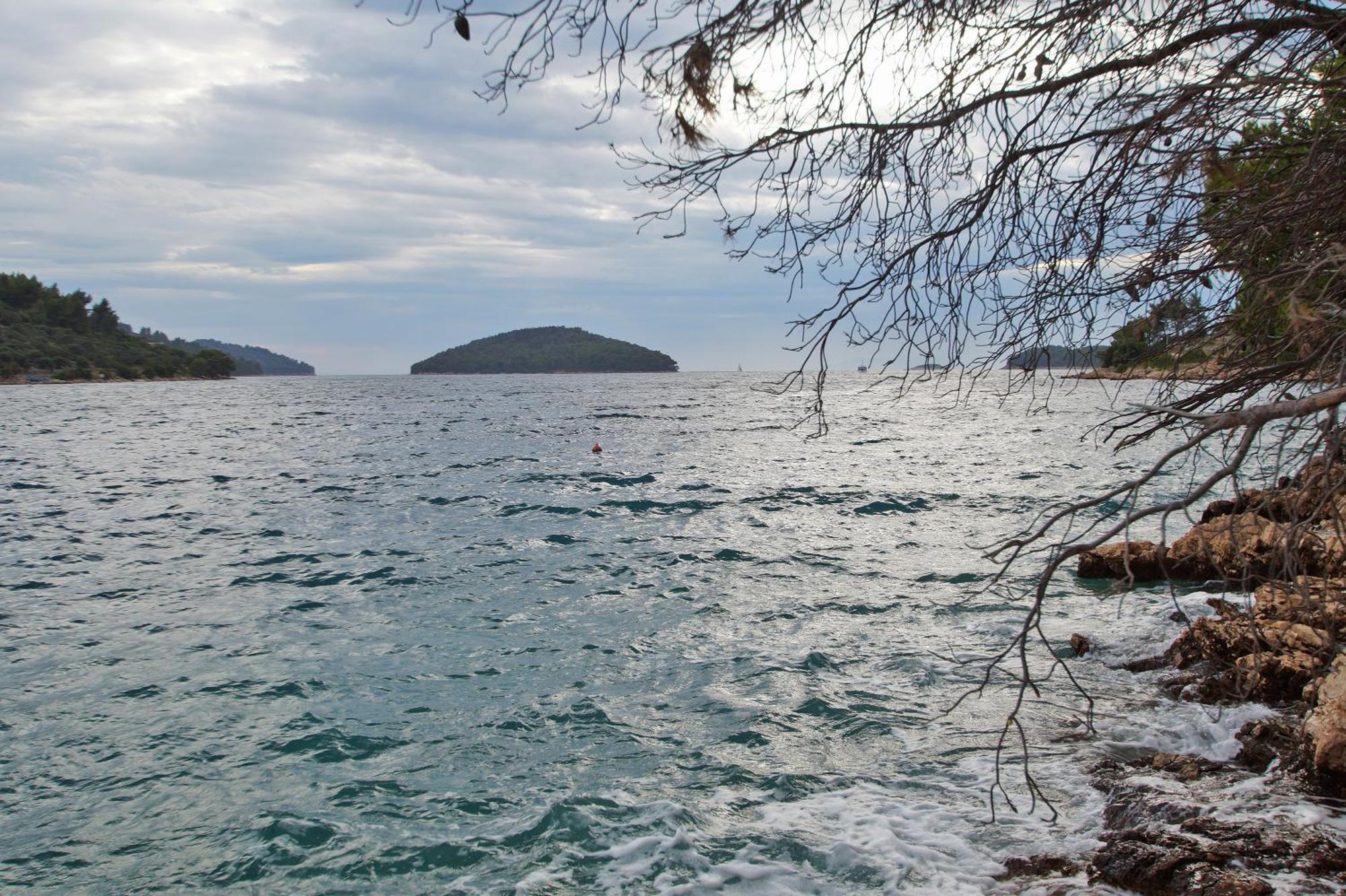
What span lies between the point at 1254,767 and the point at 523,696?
561cm

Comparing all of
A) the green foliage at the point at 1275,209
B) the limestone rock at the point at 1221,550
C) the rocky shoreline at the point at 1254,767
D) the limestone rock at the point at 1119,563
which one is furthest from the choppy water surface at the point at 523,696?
the green foliage at the point at 1275,209

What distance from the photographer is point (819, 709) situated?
7359 mm

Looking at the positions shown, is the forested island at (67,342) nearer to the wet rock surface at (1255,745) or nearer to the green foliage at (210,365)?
the green foliage at (210,365)

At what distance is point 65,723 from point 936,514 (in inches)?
571

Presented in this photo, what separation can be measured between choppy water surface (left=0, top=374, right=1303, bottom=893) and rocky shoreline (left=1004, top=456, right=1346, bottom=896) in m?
0.33

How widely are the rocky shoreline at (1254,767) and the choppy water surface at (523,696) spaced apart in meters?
0.33

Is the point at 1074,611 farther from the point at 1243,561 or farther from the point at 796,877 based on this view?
the point at 1243,561

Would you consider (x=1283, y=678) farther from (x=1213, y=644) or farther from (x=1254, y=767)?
(x=1254, y=767)

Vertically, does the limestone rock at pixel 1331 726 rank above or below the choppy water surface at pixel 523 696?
above

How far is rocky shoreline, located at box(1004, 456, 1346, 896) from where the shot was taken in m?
3.44

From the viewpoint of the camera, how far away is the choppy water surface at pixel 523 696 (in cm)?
526

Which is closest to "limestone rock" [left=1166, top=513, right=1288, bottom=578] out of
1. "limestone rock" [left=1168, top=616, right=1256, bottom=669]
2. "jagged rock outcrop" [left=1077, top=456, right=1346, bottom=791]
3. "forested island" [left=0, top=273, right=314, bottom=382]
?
"jagged rock outcrop" [left=1077, top=456, right=1346, bottom=791]

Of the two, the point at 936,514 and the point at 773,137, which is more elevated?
the point at 773,137

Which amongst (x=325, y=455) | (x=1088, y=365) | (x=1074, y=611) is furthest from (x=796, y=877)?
(x=325, y=455)
